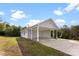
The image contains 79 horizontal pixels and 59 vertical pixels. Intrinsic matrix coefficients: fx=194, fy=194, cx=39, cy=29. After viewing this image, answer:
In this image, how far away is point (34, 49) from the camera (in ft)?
30.5

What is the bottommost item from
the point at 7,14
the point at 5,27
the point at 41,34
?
the point at 41,34

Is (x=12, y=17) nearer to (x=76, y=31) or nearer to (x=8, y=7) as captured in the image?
(x=8, y=7)

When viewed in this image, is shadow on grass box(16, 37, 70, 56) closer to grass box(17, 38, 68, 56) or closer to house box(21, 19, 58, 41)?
grass box(17, 38, 68, 56)

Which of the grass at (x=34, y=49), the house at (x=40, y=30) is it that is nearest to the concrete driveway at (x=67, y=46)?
the grass at (x=34, y=49)

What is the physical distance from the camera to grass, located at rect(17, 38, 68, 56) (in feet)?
26.7

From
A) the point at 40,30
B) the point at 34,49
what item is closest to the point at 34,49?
the point at 34,49

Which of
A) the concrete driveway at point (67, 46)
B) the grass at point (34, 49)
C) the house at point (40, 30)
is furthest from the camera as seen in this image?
the house at point (40, 30)

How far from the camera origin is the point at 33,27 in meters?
13.2

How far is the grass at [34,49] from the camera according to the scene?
8.14 meters

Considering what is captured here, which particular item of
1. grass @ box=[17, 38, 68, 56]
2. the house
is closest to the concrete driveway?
grass @ box=[17, 38, 68, 56]

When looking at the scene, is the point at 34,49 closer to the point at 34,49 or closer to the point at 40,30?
the point at 34,49

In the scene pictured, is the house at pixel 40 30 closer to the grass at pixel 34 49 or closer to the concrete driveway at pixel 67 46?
the grass at pixel 34 49

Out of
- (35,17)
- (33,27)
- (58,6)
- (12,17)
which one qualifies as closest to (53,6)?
(58,6)

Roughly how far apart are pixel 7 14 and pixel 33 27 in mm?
3061
